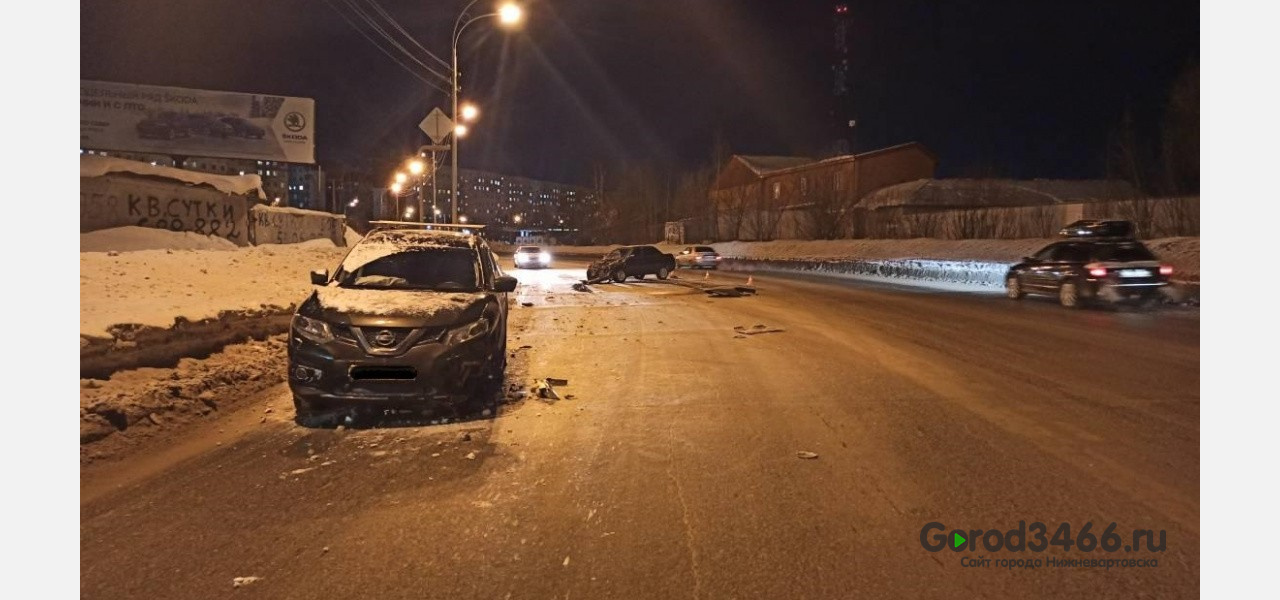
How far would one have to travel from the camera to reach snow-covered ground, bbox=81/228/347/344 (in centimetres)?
899

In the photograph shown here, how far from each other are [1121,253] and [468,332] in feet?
53.2

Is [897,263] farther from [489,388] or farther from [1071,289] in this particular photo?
[489,388]

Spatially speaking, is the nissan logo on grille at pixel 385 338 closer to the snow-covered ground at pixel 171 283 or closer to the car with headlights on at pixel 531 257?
the snow-covered ground at pixel 171 283

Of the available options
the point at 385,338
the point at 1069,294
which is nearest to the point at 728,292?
the point at 1069,294

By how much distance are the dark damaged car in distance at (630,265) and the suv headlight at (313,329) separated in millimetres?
23316

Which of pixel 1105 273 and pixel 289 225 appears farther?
pixel 289 225

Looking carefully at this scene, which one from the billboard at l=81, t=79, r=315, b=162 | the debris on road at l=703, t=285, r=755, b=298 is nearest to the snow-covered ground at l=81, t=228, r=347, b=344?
the debris on road at l=703, t=285, r=755, b=298

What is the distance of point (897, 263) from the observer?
32.9 m

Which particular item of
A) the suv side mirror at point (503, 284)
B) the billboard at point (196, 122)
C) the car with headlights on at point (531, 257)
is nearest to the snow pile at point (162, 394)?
the suv side mirror at point (503, 284)

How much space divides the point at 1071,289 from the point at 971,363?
393 inches

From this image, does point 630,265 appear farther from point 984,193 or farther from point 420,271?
point 984,193

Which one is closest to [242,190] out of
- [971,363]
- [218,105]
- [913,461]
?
[218,105]

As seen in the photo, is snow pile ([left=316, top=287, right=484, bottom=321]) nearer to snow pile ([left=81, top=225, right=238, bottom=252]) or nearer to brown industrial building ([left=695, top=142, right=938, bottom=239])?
snow pile ([left=81, top=225, right=238, bottom=252])

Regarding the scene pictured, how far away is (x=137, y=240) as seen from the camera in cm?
1920
